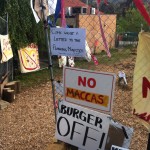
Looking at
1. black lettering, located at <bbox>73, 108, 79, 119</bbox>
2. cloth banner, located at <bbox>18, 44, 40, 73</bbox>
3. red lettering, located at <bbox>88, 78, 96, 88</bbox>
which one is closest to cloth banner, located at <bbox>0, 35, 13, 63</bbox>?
cloth banner, located at <bbox>18, 44, 40, 73</bbox>

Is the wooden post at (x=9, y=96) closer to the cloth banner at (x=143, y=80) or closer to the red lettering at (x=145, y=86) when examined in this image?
the cloth banner at (x=143, y=80)

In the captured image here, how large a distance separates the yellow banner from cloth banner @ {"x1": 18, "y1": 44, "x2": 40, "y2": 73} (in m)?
7.52

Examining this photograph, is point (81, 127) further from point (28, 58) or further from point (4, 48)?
point (28, 58)

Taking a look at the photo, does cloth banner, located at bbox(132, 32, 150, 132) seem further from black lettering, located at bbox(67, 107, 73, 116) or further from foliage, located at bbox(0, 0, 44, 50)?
Result: foliage, located at bbox(0, 0, 44, 50)

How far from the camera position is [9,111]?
24.7 ft

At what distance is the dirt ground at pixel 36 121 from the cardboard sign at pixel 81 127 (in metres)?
1.91

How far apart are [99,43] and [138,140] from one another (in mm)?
15058

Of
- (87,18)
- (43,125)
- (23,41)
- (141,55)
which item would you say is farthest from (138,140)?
(87,18)

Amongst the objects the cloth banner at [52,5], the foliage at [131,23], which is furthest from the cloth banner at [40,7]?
the foliage at [131,23]

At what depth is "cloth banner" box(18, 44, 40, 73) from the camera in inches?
432

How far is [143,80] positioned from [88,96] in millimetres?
720

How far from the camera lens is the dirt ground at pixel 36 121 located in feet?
18.2

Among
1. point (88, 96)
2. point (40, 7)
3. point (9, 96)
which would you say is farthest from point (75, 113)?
point (9, 96)

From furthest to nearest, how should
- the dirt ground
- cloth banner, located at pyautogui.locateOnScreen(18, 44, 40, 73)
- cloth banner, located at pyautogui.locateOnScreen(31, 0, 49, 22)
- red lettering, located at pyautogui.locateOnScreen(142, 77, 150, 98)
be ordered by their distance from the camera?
cloth banner, located at pyautogui.locateOnScreen(18, 44, 40, 73) < the dirt ground < cloth banner, located at pyautogui.locateOnScreen(31, 0, 49, 22) < red lettering, located at pyautogui.locateOnScreen(142, 77, 150, 98)
